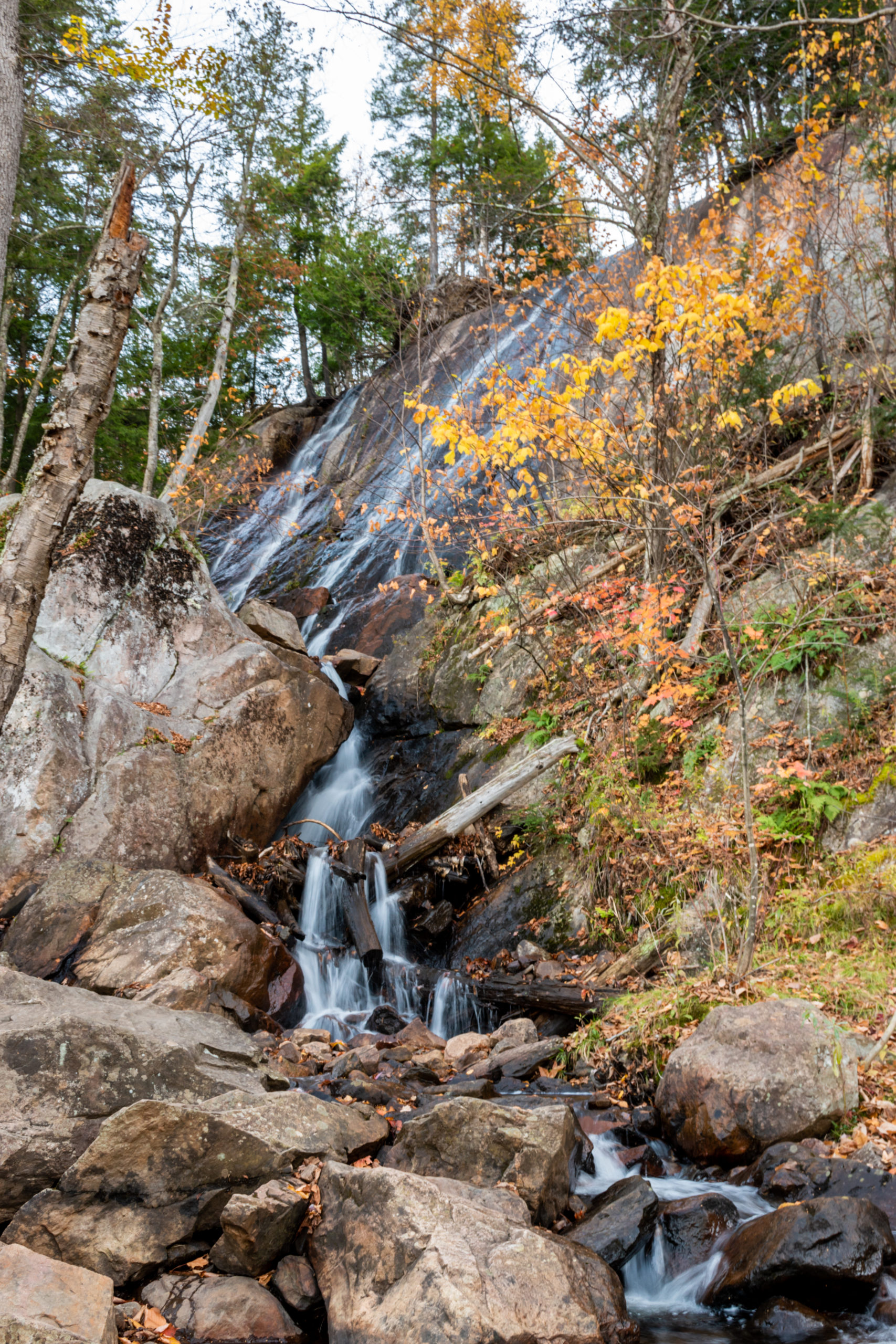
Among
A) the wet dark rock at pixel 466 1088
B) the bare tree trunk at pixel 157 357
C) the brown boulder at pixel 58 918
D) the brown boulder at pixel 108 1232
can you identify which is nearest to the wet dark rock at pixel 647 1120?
the wet dark rock at pixel 466 1088

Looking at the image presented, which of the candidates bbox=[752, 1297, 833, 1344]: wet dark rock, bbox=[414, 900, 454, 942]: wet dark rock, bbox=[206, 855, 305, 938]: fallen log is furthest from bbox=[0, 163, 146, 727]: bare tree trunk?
bbox=[414, 900, 454, 942]: wet dark rock

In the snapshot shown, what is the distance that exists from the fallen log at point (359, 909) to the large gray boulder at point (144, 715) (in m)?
1.12

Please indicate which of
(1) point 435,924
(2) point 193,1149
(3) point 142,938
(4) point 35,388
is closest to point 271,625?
(1) point 435,924

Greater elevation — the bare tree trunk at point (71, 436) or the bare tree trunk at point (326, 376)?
the bare tree trunk at point (326, 376)

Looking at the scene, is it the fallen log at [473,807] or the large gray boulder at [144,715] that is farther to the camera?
the fallen log at [473,807]

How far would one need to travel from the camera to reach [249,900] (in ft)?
26.2

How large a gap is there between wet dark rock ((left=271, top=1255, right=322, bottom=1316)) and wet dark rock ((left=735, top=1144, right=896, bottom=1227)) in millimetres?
2308

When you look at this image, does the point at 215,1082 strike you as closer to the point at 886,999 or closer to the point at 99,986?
the point at 99,986

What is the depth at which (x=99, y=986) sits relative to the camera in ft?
20.5

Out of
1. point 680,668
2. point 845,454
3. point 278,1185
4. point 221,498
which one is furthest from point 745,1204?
point 221,498

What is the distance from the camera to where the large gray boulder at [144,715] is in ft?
24.8

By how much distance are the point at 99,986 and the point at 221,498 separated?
14.2 metres

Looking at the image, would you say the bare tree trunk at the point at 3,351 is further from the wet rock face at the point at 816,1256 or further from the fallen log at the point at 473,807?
the wet rock face at the point at 816,1256

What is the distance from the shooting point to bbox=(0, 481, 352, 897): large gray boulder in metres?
7.57
